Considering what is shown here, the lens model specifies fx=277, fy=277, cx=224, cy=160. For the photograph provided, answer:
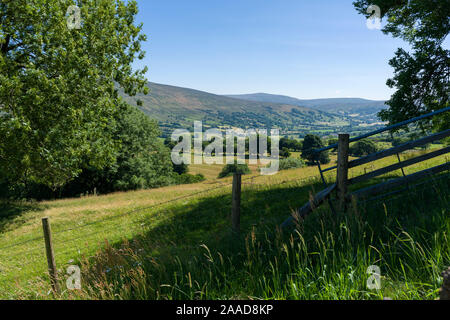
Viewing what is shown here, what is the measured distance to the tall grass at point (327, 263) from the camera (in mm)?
3205

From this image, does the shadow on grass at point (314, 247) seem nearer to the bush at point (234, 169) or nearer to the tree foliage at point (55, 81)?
the tree foliage at point (55, 81)

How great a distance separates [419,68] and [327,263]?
551 inches

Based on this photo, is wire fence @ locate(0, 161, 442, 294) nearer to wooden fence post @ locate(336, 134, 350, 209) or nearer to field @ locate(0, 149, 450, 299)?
field @ locate(0, 149, 450, 299)

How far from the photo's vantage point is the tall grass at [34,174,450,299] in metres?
3.21

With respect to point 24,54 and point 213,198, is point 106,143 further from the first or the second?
point 213,198

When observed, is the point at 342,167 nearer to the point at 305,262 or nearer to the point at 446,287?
the point at 305,262

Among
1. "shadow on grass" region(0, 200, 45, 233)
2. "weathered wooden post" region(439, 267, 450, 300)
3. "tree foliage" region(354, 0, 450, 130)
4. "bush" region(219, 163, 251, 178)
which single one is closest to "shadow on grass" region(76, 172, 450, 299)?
"weathered wooden post" region(439, 267, 450, 300)

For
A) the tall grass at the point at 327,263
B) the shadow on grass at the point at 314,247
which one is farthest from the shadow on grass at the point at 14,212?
the tall grass at the point at 327,263

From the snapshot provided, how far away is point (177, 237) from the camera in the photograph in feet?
31.7

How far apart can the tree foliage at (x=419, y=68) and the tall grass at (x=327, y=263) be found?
10.2 meters

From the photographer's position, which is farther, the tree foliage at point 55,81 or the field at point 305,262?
the tree foliage at point 55,81

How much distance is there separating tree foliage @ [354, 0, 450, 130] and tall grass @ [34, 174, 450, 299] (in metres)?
10.2

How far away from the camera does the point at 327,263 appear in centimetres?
372
